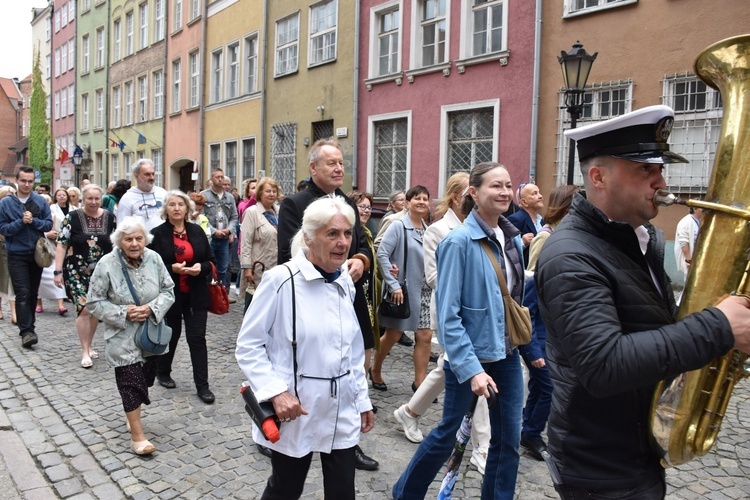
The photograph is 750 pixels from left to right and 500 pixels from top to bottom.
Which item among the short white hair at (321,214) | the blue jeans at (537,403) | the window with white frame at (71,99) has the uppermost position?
the window with white frame at (71,99)

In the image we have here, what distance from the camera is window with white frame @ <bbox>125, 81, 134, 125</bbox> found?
3203 cm

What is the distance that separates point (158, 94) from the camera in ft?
94.9

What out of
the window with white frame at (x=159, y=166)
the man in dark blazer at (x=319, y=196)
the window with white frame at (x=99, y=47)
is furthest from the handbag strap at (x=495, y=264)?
the window with white frame at (x=99, y=47)

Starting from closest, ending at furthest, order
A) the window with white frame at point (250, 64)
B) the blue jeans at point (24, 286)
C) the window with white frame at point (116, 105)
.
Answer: the blue jeans at point (24, 286) → the window with white frame at point (250, 64) → the window with white frame at point (116, 105)

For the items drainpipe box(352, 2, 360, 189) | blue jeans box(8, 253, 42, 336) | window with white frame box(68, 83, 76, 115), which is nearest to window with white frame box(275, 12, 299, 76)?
drainpipe box(352, 2, 360, 189)

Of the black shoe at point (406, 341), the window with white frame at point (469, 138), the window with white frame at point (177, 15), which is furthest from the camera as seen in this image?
the window with white frame at point (177, 15)

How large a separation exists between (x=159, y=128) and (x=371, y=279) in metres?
26.0

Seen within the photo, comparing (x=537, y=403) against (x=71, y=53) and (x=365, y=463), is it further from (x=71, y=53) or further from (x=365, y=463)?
(x=71, y=53)

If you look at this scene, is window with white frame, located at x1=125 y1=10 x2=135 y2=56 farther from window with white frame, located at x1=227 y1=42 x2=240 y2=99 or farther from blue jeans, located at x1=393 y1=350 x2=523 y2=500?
blue jeans, located at x1=393 y1=350 x2=523 y2=500

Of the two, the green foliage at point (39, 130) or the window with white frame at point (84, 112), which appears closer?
the window with white frame at point (84, 112)

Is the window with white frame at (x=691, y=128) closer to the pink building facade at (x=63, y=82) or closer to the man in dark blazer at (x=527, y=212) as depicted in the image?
the man in dark blazer at (x=527, y=212)

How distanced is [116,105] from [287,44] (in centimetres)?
1853

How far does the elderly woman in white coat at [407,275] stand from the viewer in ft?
18.4

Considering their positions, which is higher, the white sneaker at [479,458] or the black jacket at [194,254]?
the black jacket at [194,254]
